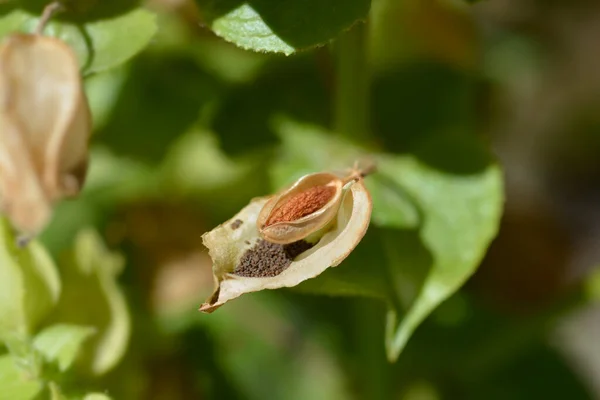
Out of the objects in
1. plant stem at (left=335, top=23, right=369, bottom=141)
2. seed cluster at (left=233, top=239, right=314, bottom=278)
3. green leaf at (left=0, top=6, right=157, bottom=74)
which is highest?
green leaf at (left=0, top=6, right=157, bottom=74)

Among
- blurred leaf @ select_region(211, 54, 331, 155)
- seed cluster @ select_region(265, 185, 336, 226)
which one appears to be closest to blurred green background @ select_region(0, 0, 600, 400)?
blurred leaf @ select_region(211, 54, 331, 155)

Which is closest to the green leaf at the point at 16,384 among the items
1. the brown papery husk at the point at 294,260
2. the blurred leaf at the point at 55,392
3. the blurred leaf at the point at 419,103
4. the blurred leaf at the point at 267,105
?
→ the blurred leaf at the point at 55,392

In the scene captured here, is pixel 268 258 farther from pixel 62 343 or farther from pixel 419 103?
pixel 419 103

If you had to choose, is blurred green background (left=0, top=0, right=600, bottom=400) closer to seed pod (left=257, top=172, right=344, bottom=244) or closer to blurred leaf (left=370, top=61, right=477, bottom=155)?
blurred leaf (left=370, top=61, right=477, bottom=155)

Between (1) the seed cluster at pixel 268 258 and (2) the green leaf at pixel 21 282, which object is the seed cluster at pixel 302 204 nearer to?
(1) the seed cluster at pixel 268 258

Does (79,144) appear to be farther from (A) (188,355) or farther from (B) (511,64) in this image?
(B) (511,64)

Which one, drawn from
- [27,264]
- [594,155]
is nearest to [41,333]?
[27,264]

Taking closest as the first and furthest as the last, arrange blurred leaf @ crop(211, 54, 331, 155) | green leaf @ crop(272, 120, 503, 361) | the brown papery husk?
the brown papery husk, green leaf @ crop(272, 120, 503, 361), blurred leaf @ crop(211, 54, 331, 155)
